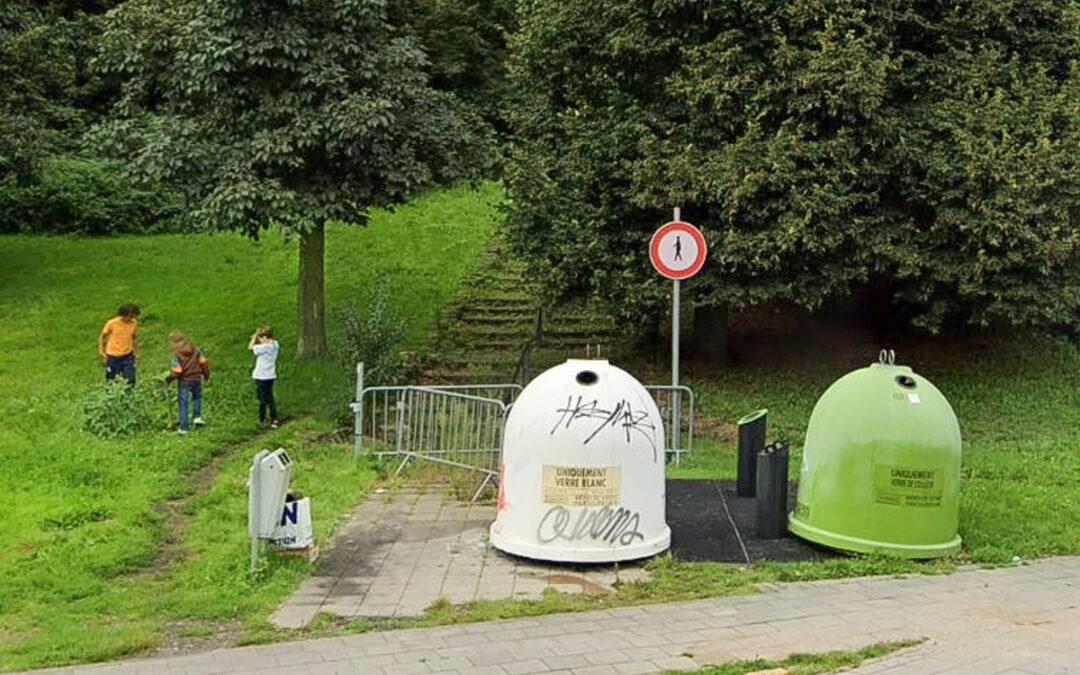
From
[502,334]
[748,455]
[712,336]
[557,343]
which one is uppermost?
[712,336]

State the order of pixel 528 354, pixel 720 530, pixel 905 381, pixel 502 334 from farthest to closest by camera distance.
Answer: pixel 502 334 → pixel 528 354 → pixel 720 530 → pixel 905 381

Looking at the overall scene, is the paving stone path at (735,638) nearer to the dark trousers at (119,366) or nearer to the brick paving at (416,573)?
the brick paving at (416,573)

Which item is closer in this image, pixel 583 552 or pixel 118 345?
pixel 583 552

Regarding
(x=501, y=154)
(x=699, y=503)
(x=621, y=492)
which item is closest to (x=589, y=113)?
(x=501, y=154)

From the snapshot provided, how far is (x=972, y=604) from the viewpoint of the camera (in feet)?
21.9

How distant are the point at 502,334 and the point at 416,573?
11078 mm

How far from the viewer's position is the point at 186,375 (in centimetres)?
1246

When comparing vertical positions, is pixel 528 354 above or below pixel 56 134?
below

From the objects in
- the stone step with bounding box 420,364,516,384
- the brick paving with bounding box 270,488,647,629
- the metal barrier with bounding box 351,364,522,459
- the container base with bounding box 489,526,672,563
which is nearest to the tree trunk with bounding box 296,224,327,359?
the stone step with bounding box 420,364,516,384

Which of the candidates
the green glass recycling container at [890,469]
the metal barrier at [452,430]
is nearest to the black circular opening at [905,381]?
the green glass recycling container at [890,469]

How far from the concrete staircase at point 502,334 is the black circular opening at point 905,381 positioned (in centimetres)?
787

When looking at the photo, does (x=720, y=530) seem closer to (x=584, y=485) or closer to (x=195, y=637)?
(x=584, y=485)

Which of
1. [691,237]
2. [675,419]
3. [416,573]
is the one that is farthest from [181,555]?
[691,237]

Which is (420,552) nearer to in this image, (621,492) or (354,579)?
(354,579)
